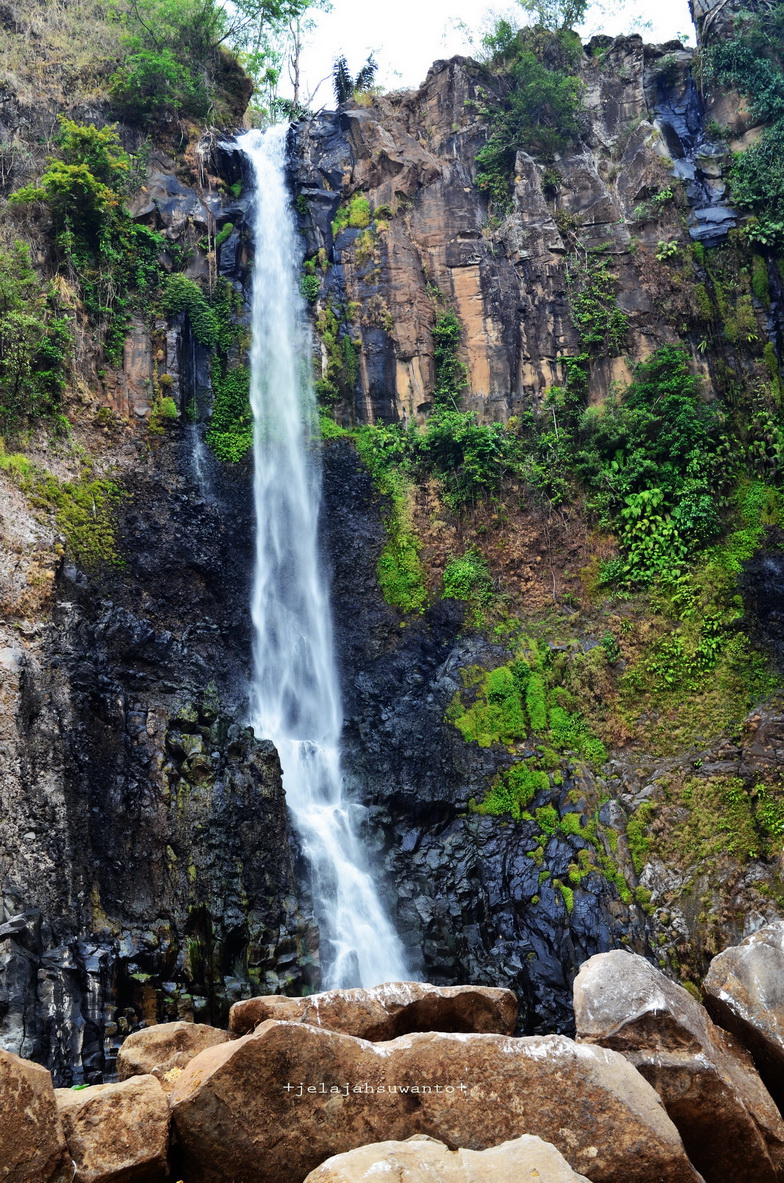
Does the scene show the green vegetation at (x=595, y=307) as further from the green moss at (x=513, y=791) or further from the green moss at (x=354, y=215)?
the green moss at (x=513, y=791)

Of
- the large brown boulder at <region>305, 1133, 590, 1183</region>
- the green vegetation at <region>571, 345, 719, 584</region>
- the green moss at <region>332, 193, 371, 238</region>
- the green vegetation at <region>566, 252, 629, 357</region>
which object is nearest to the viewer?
the large brown boulder at <region>305, 1133, 590, 1183</region>

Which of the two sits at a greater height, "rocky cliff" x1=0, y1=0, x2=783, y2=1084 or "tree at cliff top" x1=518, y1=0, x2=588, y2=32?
"tree at cliff top" x1=518, y1=0, x2=588, y2=32

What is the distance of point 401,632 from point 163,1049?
11.4m

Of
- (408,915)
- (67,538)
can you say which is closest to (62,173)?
(67,538)

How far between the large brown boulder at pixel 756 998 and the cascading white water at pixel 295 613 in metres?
6.70

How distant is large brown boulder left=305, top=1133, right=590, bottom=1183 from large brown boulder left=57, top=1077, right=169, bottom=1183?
4.15ft

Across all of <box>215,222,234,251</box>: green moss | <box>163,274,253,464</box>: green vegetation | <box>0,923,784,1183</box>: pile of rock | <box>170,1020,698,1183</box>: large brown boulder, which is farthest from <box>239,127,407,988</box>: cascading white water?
<box>170,1020,698,1183</box>: large brown boulder

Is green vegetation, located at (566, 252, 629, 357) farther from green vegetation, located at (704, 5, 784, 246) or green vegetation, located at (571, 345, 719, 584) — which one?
green vegetation, located at (704, 5, 784, 246)

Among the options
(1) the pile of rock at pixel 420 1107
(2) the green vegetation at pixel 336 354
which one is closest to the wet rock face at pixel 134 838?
(1) the pile of rock at pixel 420 1107

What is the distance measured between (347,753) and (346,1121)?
10.5 m

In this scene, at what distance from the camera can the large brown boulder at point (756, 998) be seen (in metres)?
6.30

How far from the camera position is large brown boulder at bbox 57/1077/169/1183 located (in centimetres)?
460

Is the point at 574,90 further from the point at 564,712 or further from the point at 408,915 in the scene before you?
the point at 408,915

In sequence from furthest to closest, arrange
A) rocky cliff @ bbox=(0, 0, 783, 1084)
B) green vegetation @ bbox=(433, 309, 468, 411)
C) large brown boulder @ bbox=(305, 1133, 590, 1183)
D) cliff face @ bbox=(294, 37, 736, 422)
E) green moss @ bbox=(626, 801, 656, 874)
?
cliff face @ bbox=(294, 37, 736, 422) → green vegetation @ bbox=(433, 309, 468, 411) → green moss @ bbox=(626, 801, 656, 874) → rocky cliff @ bbox=(0, 0, 783, 1084) → large brown boulder @ bbox=(305, 1133, 590, 1183)
